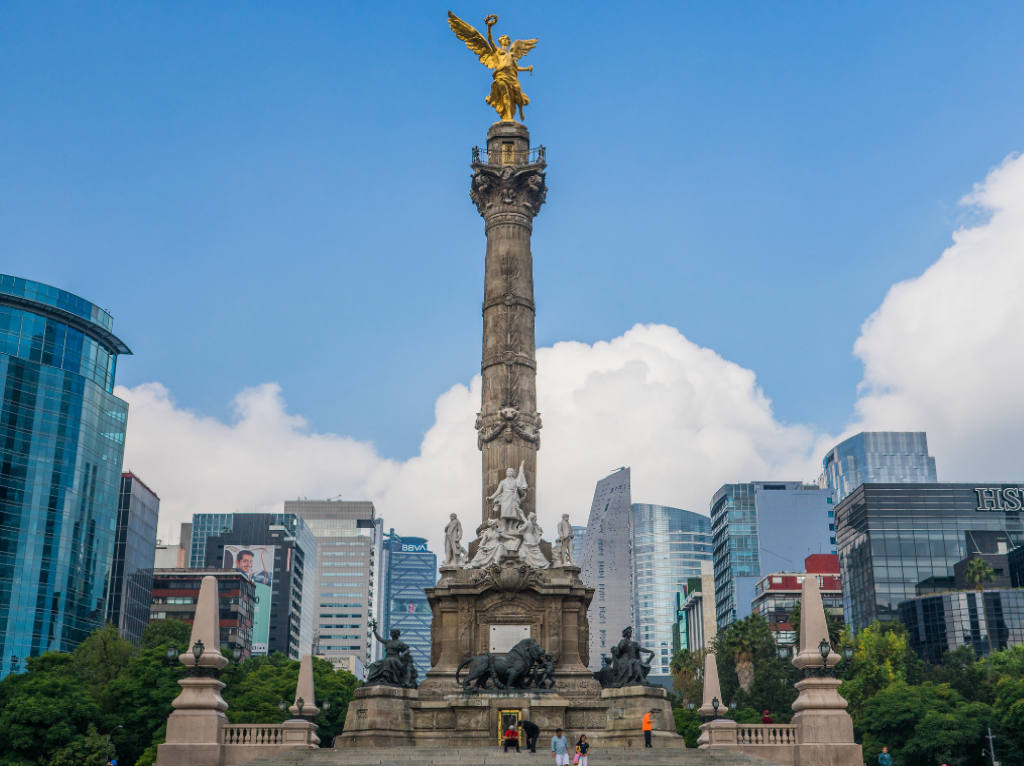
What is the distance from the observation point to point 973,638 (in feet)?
335

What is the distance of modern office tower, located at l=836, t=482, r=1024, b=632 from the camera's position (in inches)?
4584

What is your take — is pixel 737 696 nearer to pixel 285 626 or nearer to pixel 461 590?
pixel 461 590

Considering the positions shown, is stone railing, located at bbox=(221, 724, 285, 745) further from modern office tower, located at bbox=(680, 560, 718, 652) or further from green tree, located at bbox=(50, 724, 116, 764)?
modern office tower, located at bbox=(680, 560, 718, 652)

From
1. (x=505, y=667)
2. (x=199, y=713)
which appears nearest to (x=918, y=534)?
(x=505, y=667)

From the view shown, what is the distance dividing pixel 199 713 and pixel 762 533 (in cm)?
14331

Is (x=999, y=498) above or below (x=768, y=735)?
above

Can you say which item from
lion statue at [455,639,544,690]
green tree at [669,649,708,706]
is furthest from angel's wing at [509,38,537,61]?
green tree at [669,649,708,706]

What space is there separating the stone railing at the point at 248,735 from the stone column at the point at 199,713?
728mm

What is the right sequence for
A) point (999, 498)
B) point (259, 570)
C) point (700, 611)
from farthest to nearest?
point (700, 611)
point (259, 570)
point (999, 498)

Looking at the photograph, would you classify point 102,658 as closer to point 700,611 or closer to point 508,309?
point 508,309

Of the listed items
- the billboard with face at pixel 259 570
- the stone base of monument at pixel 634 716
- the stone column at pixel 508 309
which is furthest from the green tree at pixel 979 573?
the billboard with face at pixel 259 570

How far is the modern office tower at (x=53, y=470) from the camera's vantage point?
89.3m

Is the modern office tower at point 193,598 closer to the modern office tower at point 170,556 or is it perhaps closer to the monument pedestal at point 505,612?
the modern office tower at point 170,556

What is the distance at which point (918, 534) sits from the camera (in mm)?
118250
